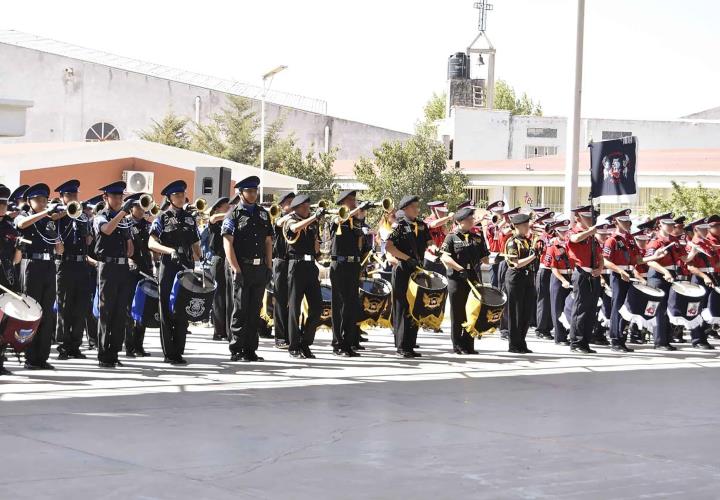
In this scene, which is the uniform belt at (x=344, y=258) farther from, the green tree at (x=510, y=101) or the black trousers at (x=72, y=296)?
the green tree at (x=510, y=101)

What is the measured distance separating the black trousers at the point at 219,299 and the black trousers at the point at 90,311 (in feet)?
6.52

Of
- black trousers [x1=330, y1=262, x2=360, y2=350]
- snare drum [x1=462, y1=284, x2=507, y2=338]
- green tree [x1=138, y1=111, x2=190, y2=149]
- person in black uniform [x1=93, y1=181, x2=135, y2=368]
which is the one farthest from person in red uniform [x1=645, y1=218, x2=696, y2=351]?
green tree [x1=138, y1=111, x2=190, y2=149]

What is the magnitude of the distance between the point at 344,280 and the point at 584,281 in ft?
11.6

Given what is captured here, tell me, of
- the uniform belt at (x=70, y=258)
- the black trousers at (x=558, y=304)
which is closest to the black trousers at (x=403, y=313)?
the black trousers at (x=558, y=304)

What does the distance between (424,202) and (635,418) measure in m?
45.5

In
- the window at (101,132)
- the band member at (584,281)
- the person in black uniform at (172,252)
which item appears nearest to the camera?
the person in black uniform at (172,252)

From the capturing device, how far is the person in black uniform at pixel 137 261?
1441cm

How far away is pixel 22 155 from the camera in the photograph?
129 feet

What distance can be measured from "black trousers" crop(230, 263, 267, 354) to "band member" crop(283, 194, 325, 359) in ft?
2.24

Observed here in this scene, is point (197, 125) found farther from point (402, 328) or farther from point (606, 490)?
point (606, 490)

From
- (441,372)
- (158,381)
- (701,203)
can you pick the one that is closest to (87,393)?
(158,381)

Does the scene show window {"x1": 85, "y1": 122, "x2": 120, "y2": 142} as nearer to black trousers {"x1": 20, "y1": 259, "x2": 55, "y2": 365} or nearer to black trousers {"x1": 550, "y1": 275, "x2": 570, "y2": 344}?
black trousers {"x1": 550, "y1": 275, "x2": 570, "y2": 344}

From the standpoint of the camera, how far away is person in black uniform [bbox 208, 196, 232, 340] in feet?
54.0

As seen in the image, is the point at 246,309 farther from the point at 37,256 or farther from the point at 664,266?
the point at 664,266
